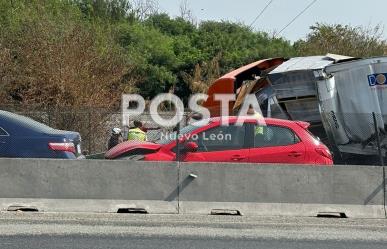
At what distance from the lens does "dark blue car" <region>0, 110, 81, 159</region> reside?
11.9 meters

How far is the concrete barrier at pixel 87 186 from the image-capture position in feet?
36.6

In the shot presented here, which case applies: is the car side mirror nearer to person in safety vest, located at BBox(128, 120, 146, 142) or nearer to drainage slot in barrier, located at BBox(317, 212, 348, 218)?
drainage slot in barrier, located at BBox(317, 212, 348, 218)

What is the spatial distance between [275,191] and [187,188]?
1.55 metres

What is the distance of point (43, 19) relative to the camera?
989 inches

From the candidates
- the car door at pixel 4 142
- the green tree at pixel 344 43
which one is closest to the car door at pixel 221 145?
the car door at pixel 4 142

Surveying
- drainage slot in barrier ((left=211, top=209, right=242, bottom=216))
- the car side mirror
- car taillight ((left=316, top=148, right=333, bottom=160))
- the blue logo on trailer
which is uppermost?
the blue logo on trailer

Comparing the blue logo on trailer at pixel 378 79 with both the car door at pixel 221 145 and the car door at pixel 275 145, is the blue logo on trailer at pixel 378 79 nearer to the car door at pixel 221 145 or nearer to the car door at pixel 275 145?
Answer: the car door at pixel 275 145

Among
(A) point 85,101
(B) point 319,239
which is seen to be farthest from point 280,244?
(A) point 85,101

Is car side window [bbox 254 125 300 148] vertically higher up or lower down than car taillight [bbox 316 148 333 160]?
higher up

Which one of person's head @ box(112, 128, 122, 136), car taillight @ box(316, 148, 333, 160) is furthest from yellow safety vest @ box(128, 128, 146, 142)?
car taillight @ box(316, 148, 333, 160)

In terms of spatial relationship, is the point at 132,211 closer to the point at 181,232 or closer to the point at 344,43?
the point at 181,232

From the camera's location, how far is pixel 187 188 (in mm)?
11281

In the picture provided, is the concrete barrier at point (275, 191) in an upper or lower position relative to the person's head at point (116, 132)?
lower

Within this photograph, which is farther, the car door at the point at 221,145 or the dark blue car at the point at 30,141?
the dark blue car at the point at 30,141
